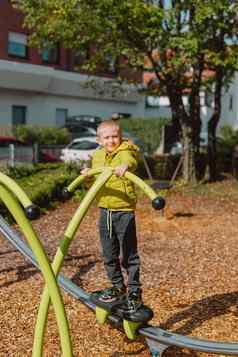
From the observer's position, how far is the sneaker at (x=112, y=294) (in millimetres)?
4863

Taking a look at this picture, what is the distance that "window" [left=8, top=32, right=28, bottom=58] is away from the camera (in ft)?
98.4

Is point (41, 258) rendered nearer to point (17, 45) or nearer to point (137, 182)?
point (137, 182)

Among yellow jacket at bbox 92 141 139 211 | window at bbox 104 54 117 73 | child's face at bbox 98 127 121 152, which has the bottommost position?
yellow jacket at bbox 92 141 139 211

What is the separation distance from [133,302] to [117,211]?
69 cm

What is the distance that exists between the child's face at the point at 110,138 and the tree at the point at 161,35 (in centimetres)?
824

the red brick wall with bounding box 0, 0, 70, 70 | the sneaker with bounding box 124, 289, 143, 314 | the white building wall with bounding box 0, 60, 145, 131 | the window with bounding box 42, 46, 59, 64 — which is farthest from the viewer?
the window with bounding box 42, 46, 59, 64

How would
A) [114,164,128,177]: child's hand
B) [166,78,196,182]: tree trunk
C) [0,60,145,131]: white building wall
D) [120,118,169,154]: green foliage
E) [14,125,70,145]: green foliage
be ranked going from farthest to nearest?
[120,118,169,154]: green foliage < [0,60,145,131]: white building wall < [14,125,70,145]: green foliage < [166,78,196,182]: tree trunk < [114,164,128,177]: child's hand

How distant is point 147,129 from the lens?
33531 mm

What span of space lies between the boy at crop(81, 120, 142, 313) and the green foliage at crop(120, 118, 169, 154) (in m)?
27.6

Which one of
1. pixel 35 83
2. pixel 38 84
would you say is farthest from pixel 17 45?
pixel 38 84

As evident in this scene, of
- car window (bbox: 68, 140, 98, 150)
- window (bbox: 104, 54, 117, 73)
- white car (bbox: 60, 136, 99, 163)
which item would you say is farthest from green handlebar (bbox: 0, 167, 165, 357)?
car window (bbox: 68, 140, 98, 150)

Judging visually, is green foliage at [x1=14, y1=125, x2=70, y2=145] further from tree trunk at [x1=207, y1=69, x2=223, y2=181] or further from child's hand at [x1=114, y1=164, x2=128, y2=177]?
child's hand at [x1=114, y1=164, x2=128, y2=177]

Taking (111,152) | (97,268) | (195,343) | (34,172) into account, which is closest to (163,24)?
(34,172)

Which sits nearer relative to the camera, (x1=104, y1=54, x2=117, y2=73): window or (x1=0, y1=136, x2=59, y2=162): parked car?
(x1=104, y1=54, x2=117, y2=73): window
